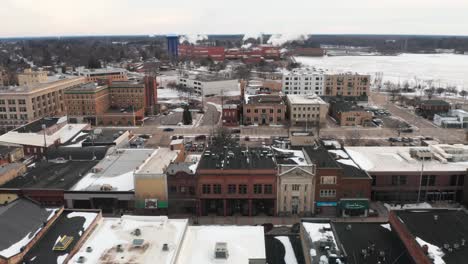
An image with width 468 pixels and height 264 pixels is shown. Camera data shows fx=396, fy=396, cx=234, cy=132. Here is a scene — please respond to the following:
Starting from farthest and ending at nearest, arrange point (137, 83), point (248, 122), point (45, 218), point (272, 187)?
point (137, 83) → point (248, 122) → point (272, 187) → point (45, 218)

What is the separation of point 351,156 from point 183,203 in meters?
25.4

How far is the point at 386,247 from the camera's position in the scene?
33.2 m

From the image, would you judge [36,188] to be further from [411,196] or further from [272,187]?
[411,196]

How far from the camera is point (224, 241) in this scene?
34.3 metres

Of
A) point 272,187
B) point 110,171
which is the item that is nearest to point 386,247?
point 272,187

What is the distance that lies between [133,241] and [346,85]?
104 m

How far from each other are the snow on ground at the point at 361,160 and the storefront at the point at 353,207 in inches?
225

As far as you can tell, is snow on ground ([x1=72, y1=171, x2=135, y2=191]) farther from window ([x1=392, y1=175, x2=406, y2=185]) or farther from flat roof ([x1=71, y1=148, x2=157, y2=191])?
window ([x1=392, y1=175, x2=406, y2=185])

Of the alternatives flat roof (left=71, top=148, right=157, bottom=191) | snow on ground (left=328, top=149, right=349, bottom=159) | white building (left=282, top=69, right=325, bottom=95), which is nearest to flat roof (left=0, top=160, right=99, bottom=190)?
flat roof (left=71, top=148, right=157, bottom=191)

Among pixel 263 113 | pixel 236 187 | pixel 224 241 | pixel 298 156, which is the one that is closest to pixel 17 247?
pixel 224 241

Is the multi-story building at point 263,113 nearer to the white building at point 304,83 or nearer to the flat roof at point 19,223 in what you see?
the white building at point 304,83

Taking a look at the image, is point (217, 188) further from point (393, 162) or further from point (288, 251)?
point (393, 162)

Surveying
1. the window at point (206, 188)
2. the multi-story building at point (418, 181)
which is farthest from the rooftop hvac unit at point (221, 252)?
the multi-story building at point (418, 181)

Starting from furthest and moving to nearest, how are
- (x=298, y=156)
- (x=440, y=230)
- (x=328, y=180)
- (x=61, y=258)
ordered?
(x=298, y=156) < (x=328, y=180) < (x=440, y=230) < (x=61, y=258)
